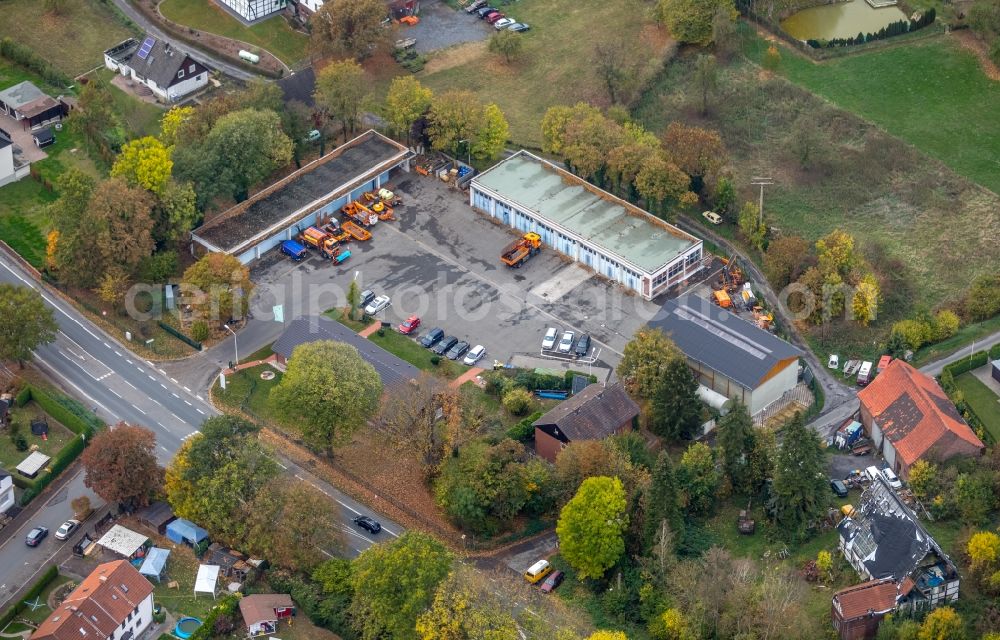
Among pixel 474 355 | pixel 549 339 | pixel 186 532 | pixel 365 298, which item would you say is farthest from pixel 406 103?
pixel 186 532

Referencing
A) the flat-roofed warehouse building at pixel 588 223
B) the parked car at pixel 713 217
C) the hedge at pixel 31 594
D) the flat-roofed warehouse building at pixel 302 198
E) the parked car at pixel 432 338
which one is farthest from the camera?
the parked car at pixel 713 217

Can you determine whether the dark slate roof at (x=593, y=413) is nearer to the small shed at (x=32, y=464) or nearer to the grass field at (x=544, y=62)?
the small shed at (x=32, y=464)

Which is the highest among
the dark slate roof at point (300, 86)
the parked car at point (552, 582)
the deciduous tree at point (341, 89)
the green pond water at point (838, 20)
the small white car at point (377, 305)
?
the deciduous tree at point (341, 89)

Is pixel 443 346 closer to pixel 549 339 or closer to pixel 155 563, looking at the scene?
pixel 549 339

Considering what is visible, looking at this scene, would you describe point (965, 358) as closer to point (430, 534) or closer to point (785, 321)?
point (785, 321)

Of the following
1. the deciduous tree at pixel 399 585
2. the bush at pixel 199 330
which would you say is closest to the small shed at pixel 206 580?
the deciduous tree at pixel 399 585

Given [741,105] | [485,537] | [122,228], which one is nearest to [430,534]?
[485,537]

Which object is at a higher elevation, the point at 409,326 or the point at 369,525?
Result: the point at 409,326
